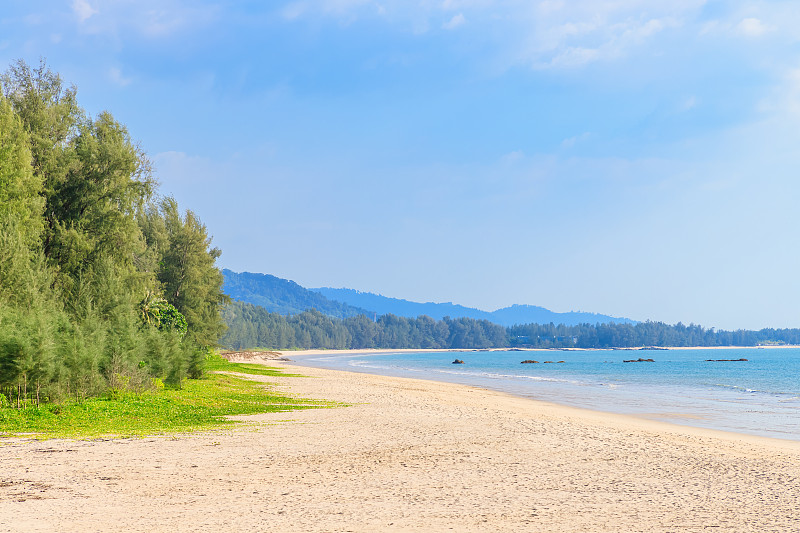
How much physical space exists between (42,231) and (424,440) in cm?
2519

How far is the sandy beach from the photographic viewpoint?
28.5 feet

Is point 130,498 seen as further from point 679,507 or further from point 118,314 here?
point 118,314

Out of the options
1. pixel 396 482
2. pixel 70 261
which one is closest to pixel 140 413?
pixel 396 482

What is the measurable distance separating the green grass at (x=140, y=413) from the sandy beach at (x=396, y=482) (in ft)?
5.00

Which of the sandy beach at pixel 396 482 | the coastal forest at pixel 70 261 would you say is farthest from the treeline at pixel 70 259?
the sandy beach at pixel 396 482

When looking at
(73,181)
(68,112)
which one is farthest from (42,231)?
(68,112)

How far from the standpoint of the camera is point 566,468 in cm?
1276

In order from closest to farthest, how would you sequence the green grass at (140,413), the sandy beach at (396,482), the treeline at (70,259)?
the sandy beach at (396,482) < the green grass at (140,413) < the treeline at (70,259)

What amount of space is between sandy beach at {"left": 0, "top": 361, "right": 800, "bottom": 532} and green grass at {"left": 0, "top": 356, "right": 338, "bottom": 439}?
1525 millimetres

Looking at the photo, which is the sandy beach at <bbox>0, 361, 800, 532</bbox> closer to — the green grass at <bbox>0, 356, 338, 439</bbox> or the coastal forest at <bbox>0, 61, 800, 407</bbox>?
the green grass at <bbox>0, 356, 338, 439</bbox>

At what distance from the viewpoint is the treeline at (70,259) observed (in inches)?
805

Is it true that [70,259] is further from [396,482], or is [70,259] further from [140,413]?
[396,482]

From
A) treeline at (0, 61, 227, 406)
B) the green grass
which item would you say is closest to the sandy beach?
the green grass

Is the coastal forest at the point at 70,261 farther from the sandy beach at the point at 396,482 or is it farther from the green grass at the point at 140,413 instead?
the sandy beach at the point at 396,482
